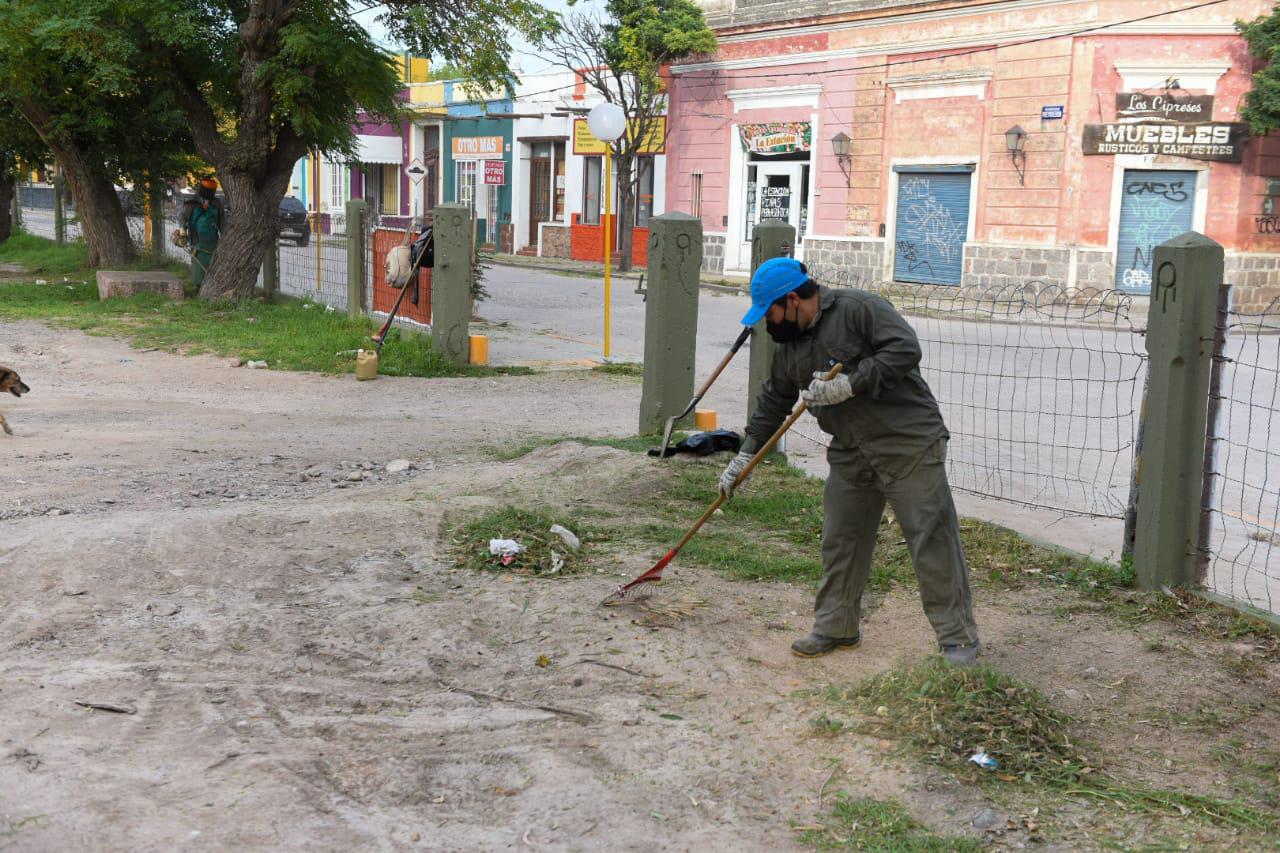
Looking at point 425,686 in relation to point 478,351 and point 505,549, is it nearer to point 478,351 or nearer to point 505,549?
point 505,549

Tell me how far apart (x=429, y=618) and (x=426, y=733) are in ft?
3.73

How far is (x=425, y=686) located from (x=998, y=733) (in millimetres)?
2038

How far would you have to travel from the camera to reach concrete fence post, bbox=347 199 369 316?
15.4m

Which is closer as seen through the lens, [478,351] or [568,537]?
[568,537]

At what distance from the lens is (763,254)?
817 centimetres

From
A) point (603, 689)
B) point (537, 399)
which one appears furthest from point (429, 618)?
point (537, 399)

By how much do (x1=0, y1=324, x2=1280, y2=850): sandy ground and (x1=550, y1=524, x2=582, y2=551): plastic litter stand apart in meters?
0.20

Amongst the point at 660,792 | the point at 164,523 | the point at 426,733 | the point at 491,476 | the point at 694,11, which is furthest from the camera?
the point at 694,11

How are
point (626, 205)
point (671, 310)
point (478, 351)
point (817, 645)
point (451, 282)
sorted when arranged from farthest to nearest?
1. point (626, 205)
2. point (478, 351)
3. point (451, 282)
4. point (671, 310)
5. point (817, 645)

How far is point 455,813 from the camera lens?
383 centimetres

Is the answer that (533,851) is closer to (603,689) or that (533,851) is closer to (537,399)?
(603,689)

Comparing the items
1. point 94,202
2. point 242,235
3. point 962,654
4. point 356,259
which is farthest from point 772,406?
point 94,202

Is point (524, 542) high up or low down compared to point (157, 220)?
down

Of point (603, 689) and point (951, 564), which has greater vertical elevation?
point (951, 564)
